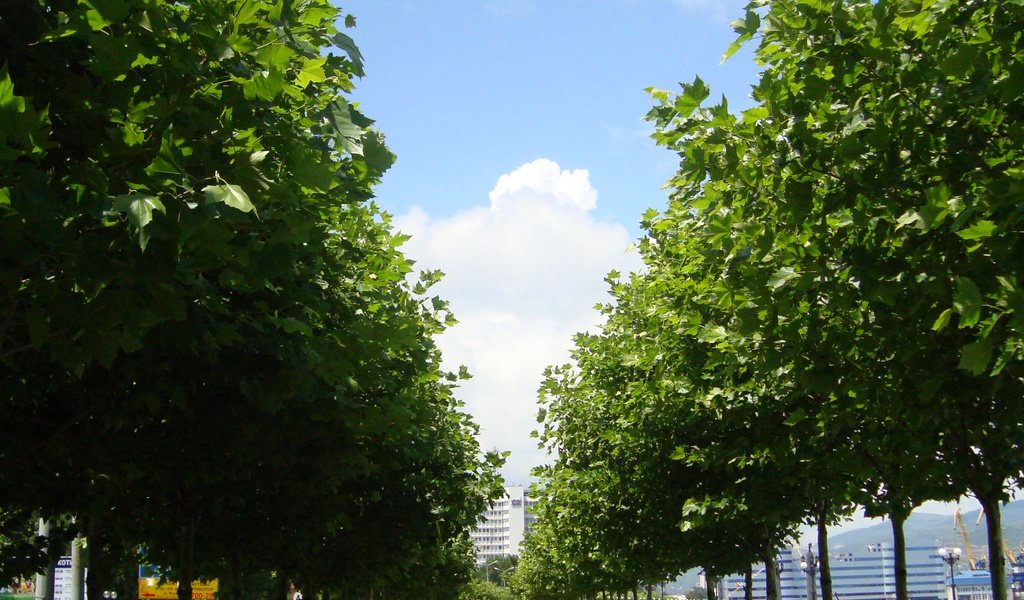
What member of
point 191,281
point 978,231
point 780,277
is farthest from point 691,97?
point 191,281

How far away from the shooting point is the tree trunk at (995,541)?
39.0 feet

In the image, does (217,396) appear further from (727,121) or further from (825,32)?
(825,32)

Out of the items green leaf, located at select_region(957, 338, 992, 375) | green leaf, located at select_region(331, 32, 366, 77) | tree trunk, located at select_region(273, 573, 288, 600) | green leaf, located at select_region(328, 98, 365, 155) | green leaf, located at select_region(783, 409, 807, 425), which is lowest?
tree trunk, located at select_region(273, 573, 288, 600)

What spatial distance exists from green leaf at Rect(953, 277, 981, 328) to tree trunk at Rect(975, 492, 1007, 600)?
5.58 m

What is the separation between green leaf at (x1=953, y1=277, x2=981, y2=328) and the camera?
23.3ft

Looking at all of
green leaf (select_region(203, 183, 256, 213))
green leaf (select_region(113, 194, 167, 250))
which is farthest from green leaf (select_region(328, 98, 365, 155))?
green leaf (select_region(113, 194, 167, 250))

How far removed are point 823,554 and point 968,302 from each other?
39.7 feet

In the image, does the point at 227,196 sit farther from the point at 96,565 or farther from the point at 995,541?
the point at 995,541

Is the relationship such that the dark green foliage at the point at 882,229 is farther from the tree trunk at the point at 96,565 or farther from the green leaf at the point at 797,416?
the tree trunk at the point at 96,565

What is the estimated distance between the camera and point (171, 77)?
6.75 m

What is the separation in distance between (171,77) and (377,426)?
6.24m

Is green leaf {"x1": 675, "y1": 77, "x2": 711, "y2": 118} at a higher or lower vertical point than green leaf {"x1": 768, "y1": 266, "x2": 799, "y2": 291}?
higher

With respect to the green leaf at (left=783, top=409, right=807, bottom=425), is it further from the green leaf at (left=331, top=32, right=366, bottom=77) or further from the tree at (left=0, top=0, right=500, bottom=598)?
the green leaf at (left=331, top=32, right=366, bottom=77)

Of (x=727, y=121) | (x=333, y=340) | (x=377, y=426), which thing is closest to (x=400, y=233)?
(x=377, y=426)
